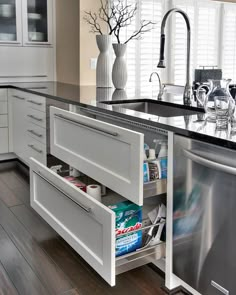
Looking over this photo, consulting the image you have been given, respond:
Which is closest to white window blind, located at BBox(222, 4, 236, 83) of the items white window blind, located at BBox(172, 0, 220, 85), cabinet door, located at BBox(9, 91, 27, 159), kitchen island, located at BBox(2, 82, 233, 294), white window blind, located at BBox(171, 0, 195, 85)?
white window blind, located at BBox(172, 0, 220, 85)

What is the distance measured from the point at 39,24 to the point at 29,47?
275 millimetres

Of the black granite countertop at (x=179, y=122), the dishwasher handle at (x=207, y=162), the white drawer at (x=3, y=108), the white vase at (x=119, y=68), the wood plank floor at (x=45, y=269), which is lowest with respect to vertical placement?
the wood plank floor at (x=45, y=269)

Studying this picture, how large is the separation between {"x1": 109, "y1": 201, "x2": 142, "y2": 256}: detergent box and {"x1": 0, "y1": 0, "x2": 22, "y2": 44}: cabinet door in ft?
9.59

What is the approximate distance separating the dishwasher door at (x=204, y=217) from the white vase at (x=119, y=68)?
5.57ft

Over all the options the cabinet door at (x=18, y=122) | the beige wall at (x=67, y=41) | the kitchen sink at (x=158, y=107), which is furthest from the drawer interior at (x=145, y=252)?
the beige wall at (x=67, y=41)

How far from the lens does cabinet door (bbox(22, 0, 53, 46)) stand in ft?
13.9

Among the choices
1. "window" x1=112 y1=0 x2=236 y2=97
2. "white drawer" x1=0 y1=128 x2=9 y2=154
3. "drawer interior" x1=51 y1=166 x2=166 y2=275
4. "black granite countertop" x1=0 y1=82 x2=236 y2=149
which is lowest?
"drawer interior" x1=51 y1=166 x2=166 y2=275

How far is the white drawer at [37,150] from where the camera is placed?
10.8ft

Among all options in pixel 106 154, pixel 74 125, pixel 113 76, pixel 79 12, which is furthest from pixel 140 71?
pixel 106 154

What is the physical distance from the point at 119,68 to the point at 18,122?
125cm

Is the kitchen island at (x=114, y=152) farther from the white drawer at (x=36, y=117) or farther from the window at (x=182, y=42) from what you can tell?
the window at (x=182, y=42)

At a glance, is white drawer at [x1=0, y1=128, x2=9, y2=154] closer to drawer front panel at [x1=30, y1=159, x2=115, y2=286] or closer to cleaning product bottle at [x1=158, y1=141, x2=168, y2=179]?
drawer front panel at [x1=30, y1=159, x2=115, y2=286]

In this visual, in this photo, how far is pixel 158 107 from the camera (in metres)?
2.57

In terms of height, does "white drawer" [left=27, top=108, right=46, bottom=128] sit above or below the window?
below
